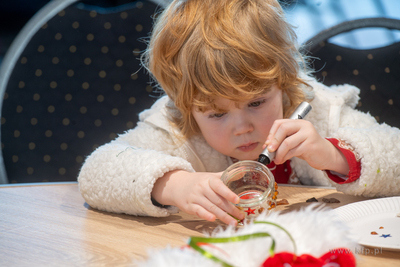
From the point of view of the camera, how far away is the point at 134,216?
0.68 metres

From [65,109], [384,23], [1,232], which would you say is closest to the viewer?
[1,232]

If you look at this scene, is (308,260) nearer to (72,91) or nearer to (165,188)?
(165,188)

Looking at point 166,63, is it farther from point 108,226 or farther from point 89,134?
point 89,134

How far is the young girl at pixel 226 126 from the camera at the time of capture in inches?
26.5

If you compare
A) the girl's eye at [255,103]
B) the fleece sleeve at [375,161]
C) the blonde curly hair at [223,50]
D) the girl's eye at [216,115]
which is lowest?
the fleece sleeve at [375,161]

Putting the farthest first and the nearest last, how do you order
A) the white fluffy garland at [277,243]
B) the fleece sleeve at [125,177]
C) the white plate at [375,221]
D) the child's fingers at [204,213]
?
the fleece sleeve at [125,177], the child's fingers at [204,213], the white plate at [375,221], the white fluffy garland at [277,243]

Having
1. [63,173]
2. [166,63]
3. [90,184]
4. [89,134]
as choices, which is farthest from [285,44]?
[63,173]

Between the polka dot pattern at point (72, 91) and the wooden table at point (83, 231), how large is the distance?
54 centimetres

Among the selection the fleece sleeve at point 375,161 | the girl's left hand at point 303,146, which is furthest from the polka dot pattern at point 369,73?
the girl's left hand at point 303,146

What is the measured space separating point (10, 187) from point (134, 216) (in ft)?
1.23

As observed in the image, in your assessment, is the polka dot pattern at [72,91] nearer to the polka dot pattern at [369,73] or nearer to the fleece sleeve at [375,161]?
the polka dot pattern at [369,73]

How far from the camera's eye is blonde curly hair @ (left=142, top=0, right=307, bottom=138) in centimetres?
76

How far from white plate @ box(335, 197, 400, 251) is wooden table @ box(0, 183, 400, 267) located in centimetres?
2

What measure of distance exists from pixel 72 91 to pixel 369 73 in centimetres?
101
